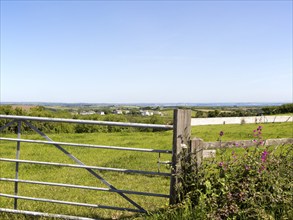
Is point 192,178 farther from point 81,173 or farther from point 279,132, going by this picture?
point 279,132

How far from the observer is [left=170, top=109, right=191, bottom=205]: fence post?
3900 mm

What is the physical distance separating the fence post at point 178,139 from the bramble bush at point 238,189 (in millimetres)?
83

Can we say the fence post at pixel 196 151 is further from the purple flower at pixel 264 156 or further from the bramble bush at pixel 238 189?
the purple flower at pixel 264 156

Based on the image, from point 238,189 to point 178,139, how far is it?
961mm

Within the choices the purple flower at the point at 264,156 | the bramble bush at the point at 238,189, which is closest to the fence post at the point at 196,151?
the bramble bush at the point at 238,189

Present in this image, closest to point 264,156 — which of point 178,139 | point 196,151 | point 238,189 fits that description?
point 238,189

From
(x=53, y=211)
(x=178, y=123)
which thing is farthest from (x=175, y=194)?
(x=53, y=211)

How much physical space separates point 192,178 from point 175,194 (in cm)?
32

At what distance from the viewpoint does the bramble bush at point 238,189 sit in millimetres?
3533

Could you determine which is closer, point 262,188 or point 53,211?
point 262,188

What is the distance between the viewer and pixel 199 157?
395cm

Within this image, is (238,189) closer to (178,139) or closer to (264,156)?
(264,156)

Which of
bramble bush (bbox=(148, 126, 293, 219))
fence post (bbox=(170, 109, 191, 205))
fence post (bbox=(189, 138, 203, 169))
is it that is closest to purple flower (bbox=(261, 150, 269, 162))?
bramble bush (bbox=(148, 126, 293, 219))

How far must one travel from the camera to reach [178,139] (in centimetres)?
392
